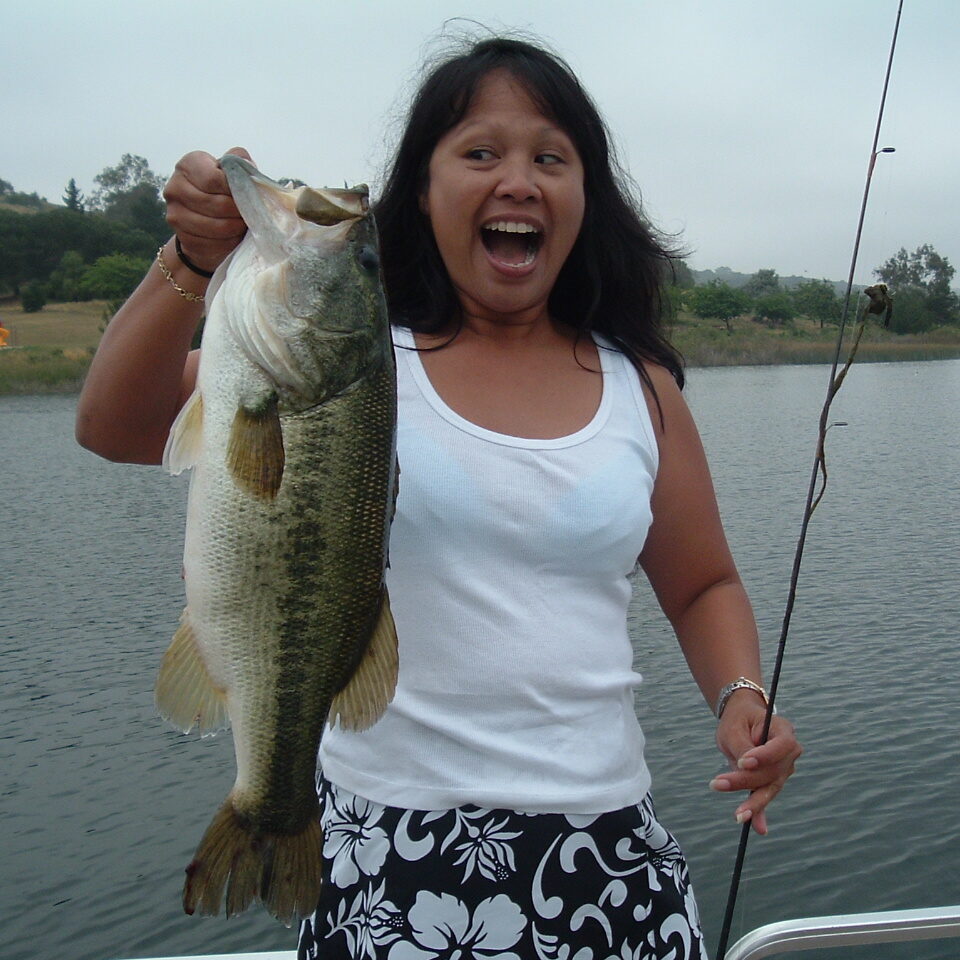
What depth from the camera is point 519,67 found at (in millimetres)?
2041

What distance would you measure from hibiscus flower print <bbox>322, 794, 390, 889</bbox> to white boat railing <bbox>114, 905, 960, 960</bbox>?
389mm

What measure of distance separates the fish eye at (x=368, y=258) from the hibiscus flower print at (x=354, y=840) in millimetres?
961

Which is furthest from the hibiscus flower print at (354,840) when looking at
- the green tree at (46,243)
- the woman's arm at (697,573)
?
the green tree at (46,243)

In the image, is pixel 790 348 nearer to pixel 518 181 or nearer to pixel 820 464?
pixel 820 464

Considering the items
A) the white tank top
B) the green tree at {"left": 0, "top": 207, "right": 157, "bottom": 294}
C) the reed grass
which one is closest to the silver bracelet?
the white tank top

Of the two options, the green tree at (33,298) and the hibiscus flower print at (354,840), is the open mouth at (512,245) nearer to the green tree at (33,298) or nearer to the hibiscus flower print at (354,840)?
the hibiscus flower print at (354,840)

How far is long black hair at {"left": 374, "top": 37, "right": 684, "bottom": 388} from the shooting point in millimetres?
2045

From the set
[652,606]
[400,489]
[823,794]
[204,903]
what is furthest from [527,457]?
[652,606]

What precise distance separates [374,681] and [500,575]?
288 millimetres

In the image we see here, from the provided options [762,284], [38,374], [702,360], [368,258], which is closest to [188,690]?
[368,258]

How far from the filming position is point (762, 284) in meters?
93.8

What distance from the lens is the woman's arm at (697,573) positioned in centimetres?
209

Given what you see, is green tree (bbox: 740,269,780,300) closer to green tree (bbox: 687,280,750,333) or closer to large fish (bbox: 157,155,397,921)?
green tree (bbox: 687,280,750,333)

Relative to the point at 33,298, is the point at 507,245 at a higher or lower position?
lower
